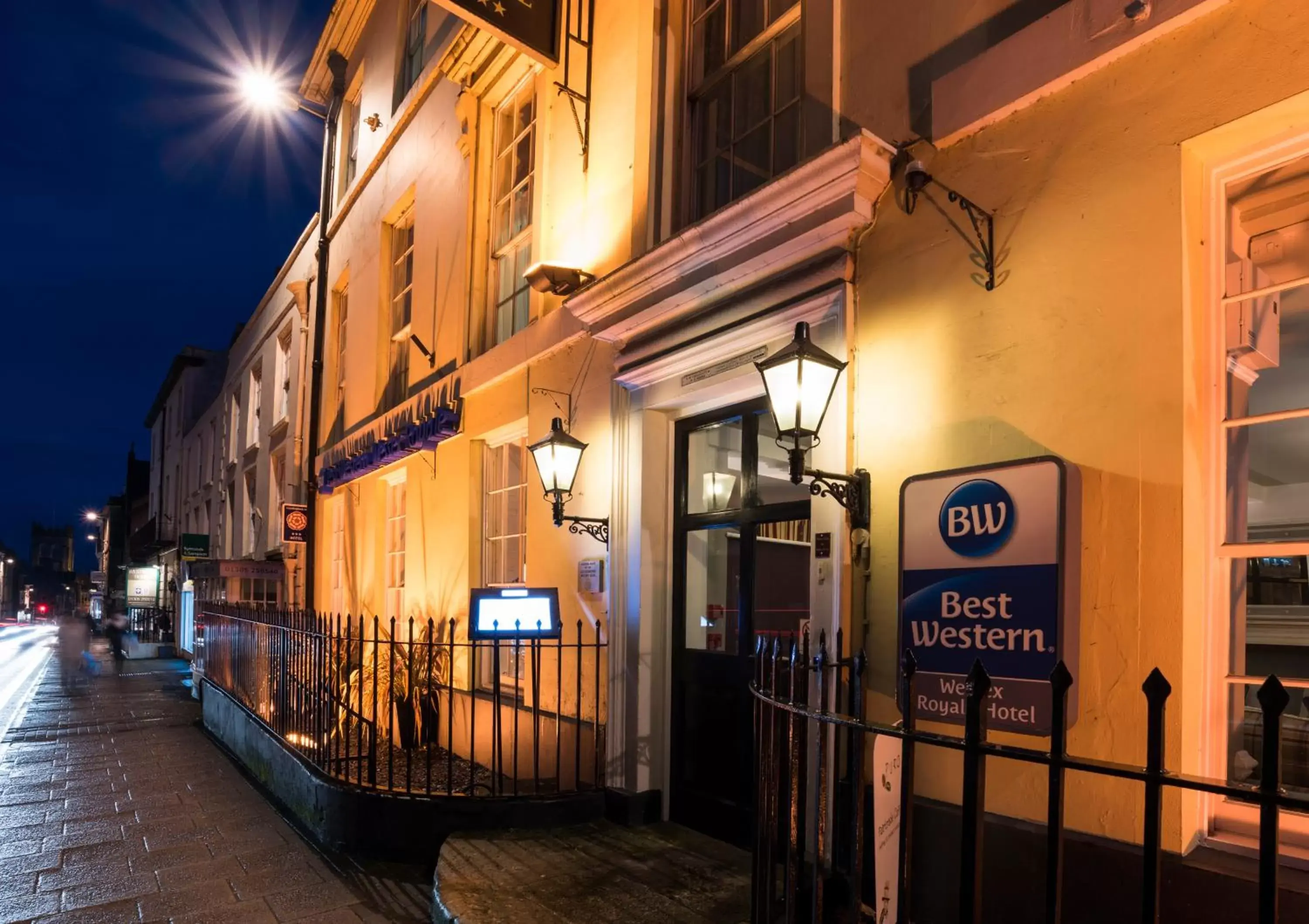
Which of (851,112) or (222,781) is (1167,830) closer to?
(851,112)

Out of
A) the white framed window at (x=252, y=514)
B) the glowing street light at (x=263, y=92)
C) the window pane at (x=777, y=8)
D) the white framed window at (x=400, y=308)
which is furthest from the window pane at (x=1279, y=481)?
the white framed window at (x=252, y=514)

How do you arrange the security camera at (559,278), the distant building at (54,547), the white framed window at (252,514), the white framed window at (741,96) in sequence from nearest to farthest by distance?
the white framed window at (741,96) → the security camera at (559,278) → the white framed window at (252,514) → the distant building at (54,547)

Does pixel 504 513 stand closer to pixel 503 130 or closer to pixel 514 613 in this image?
pixel 514 613

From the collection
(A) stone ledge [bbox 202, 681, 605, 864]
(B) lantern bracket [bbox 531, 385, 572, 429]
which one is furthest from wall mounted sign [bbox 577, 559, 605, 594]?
(A) stone ledge [bbox 202, 681, 605, 864]

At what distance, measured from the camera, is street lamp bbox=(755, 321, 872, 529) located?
4090 millimetres

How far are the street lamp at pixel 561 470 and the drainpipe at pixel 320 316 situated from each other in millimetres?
8515

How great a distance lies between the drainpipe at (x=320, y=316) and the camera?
13.9 m

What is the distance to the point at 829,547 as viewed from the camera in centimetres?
460

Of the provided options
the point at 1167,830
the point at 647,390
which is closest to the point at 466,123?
the point at 647,390

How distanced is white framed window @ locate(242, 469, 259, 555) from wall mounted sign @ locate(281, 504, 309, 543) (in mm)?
5228

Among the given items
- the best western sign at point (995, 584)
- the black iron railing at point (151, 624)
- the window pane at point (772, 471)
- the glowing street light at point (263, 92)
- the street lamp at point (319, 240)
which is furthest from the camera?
the black iron railing at point (151, 624)

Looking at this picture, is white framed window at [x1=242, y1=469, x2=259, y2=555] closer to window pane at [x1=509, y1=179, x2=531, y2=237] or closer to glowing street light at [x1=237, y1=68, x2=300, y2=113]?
glowing street light at [x1=237, y1=68, x2=300, y2=113]

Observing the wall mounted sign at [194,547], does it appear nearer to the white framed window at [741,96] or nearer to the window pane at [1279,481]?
the white framed window at [741,96]

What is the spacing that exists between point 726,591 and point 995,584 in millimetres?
2390
